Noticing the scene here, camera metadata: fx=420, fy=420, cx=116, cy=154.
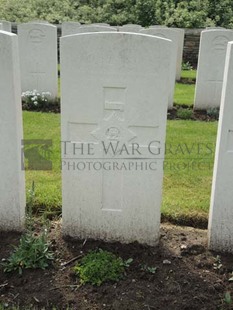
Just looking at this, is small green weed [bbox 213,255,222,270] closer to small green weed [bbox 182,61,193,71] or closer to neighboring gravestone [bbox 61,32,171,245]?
neighboring gravestone [bbox 61,32,171,245]

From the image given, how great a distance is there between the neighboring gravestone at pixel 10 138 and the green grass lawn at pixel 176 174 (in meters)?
0.50

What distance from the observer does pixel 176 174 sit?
185 inches

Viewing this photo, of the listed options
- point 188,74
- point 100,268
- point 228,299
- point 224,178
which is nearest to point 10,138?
point 100,268

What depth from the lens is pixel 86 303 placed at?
2709 mm

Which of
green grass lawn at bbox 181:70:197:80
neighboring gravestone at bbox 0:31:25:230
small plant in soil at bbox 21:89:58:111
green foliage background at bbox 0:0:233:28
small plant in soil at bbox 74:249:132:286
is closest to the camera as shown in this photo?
small plant in soil at bbox 74:249:132:286

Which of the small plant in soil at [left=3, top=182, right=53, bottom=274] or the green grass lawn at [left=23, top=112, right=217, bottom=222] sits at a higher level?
the green grass lawn at [left=23, top=112, right=217, bottom=222]

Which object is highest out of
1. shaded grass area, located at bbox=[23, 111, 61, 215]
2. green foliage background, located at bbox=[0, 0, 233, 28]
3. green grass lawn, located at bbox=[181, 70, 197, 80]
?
green foliage background, located at bbox=[0, 0, 233, 28]

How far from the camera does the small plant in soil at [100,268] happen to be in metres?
2.88

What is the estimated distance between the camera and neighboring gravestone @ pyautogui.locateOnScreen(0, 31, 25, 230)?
9.76 ft

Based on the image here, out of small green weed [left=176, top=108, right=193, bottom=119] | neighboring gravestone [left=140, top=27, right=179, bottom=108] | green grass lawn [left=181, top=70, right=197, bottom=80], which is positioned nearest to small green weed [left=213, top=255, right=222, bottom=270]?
small green weed [left=176, top=108, right=193, bottom=119]

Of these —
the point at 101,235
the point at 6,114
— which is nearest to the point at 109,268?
the point at 101,235

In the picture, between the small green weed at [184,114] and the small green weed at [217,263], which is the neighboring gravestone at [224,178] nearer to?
the small green weed at [217,263]

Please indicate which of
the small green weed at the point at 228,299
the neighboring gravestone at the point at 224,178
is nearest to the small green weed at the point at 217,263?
the neighboring gravestone at the point at 224,178

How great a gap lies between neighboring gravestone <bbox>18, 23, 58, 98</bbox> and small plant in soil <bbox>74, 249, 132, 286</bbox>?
202 inches
